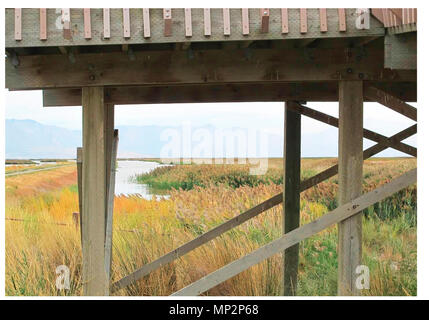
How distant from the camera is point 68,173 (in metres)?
13.6

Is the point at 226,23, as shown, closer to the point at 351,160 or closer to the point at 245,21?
the point at 245,21

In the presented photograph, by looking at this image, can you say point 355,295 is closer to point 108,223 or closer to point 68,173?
point 108,223

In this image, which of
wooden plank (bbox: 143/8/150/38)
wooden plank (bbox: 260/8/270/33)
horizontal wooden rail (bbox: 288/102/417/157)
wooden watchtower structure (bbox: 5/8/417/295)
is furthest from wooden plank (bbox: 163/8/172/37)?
horizontal wooden rail (bbox: 288/102/417/157)

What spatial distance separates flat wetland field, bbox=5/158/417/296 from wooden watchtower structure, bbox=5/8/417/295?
106 cm

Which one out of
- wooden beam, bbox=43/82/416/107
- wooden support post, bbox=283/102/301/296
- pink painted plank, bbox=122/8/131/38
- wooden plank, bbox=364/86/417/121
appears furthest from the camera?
wooden support post, bbox=283/102/301/296

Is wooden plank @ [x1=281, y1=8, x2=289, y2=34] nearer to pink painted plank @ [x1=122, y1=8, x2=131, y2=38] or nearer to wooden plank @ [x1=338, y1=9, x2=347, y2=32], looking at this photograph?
wooden plank @ [x1=338, y1=9, x2=347, y2=32]

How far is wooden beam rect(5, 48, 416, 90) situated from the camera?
4461mm

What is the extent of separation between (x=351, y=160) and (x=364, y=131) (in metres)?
1.72

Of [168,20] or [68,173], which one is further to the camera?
[68,173]

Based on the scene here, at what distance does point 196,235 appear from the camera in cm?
868

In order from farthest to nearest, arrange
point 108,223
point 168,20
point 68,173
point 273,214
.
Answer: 1. point 68,173
2. point 273,214
3. point 108,223
4. point 168,20

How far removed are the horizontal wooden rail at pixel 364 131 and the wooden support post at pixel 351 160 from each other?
50.4 inches
